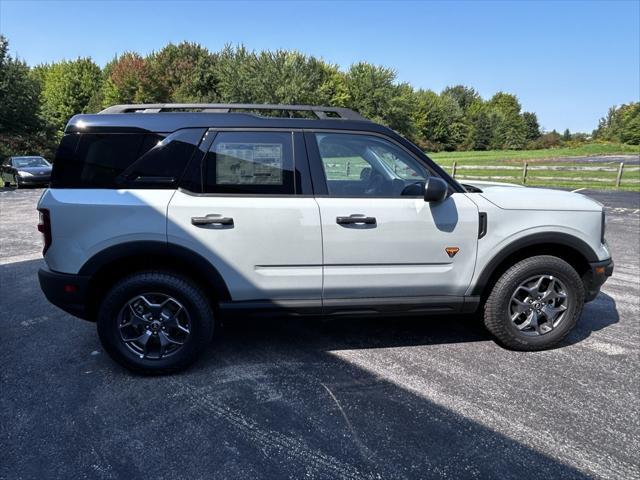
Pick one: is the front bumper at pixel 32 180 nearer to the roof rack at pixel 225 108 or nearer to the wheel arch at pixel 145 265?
the roof rack at pixel 225 108

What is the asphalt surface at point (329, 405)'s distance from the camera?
7.72 ft

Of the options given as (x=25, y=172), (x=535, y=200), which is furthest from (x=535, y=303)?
(x=25, y=172)

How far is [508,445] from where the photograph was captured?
249 centimetres

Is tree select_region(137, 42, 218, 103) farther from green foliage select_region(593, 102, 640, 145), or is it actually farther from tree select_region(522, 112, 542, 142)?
tree select_region(522, 112, 542, 142)

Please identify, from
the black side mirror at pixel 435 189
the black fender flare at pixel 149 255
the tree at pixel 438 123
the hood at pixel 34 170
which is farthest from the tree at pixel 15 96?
the tree at pixel 438 123

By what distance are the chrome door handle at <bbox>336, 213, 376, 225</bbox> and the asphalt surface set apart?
43.4 inches

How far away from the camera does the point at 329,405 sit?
2881 millimetres

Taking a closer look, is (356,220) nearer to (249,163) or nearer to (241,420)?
(249,163)

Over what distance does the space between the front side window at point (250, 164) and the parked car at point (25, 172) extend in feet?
58.0

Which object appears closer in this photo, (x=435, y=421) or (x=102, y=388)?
(x=435, y=421)

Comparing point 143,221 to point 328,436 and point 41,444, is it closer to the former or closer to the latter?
point 41,444

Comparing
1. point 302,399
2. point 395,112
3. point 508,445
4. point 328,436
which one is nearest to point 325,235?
point 302,399

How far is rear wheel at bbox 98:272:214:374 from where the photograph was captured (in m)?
3.15

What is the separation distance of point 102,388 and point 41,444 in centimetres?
61
